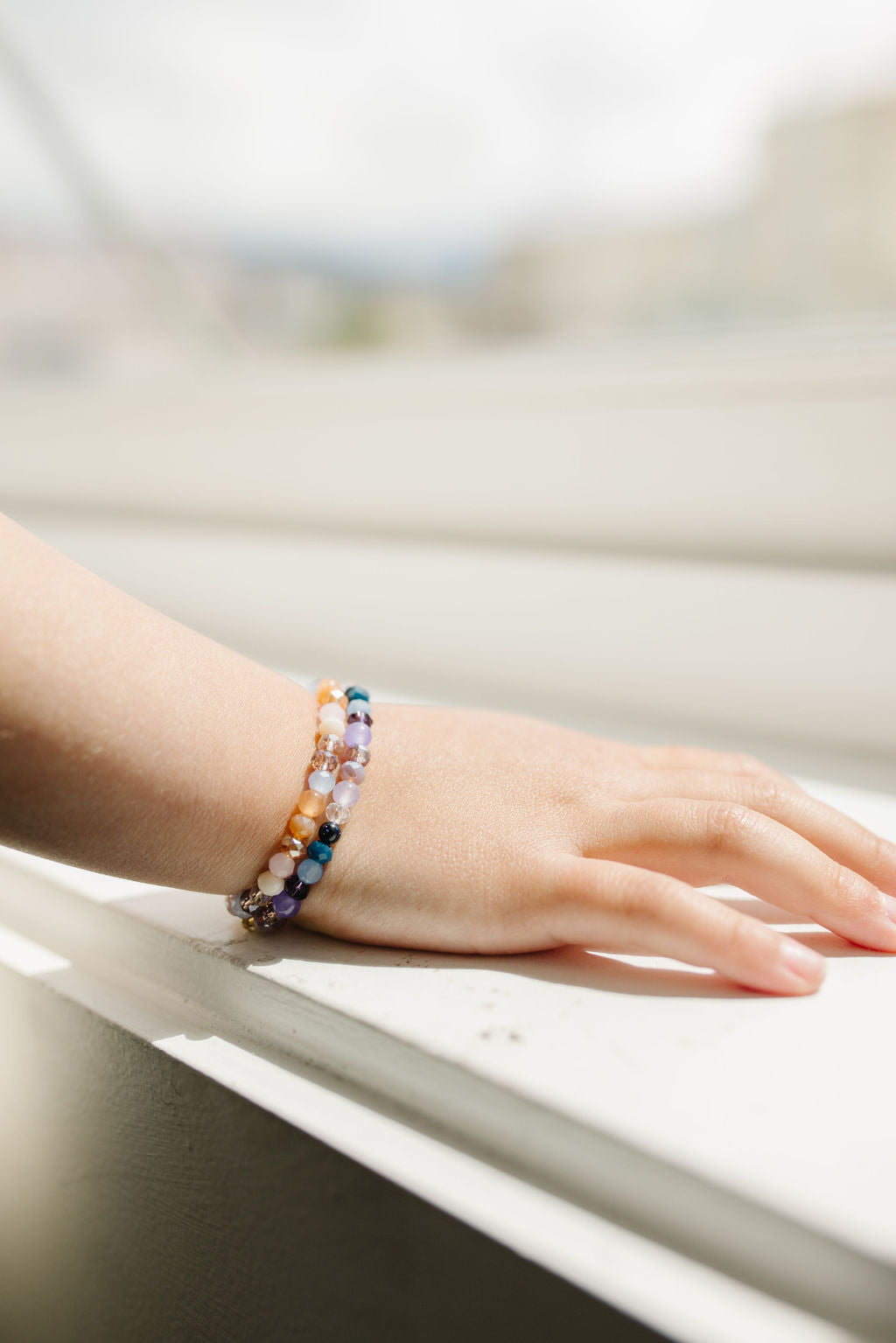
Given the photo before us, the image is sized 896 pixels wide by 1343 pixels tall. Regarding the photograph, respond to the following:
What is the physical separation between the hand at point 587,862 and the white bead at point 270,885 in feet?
0.05

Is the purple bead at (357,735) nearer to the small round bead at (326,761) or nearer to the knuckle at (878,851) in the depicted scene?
the small round bead at (326,761)

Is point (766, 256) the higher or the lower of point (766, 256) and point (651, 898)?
the higher

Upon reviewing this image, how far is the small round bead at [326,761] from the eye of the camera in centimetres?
38

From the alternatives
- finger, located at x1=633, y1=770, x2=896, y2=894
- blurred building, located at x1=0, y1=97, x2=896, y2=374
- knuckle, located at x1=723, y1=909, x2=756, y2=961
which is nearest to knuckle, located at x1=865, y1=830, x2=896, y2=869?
finger, located at x1=633, y1=770, x2=896, y2=894

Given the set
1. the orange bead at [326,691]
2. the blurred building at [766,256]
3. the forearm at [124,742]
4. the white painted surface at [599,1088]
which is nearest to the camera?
the white painted surface at [599,1088]

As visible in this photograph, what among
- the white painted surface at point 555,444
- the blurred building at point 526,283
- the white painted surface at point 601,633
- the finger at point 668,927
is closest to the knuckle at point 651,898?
the finger at point 668,927

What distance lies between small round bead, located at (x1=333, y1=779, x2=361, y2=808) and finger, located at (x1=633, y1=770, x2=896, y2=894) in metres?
0.14

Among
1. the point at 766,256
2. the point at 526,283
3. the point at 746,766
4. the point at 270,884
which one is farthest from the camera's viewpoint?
the point at 526,283

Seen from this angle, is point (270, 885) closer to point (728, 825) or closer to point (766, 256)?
point (728, 825)

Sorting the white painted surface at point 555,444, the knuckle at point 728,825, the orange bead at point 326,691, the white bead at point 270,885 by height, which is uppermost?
the white painted surface at point 555,444

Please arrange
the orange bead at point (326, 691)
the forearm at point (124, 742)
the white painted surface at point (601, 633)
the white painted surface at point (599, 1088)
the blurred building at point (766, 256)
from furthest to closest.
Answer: the blurred building at point (766, 256), the white painted surface at point (601, 633), the orange bead at point (326, 691), the forearm at point (124, 742), the white painted surface at point (599, 1088)

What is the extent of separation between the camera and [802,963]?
0.31 metres

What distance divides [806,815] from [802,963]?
99mm

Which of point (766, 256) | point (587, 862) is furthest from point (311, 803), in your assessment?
point (766, 256)
